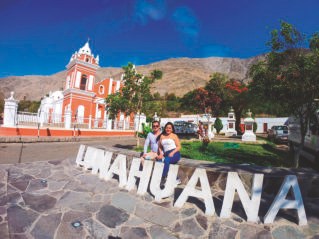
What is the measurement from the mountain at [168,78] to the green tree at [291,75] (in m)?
79.7

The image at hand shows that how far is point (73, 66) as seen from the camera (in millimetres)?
23328

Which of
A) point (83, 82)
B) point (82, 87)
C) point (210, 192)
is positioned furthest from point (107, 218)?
point (83, 82)

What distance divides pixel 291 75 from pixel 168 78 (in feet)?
362

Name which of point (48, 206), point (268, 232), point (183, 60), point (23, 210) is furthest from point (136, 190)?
point (183, 60)

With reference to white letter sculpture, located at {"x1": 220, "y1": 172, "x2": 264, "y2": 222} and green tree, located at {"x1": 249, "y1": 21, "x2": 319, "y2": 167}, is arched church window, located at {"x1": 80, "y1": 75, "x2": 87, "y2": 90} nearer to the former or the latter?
green tree, located at {"x1": 249, "y1": 21, "x2": 319, "y2": 167}

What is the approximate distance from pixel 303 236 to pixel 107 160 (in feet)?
13.6

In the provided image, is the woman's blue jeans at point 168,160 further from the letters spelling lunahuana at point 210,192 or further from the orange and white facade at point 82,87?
the orange and white facade at point 82,87

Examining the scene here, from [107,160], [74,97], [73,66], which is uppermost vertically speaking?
[73,66]

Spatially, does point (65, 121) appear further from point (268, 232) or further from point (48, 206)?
point (268, 232)

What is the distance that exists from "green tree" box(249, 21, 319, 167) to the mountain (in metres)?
79.7

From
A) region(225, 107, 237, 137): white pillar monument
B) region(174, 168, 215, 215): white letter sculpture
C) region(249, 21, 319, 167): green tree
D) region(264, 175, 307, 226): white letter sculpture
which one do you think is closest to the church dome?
region(225, 107, 237, 137): white pillar monument

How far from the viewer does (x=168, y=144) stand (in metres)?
4.38

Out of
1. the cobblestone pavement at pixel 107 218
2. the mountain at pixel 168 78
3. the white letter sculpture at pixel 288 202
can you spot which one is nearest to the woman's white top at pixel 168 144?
the cobblestone pavement at pixel 107 218

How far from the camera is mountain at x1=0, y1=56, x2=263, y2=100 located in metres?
95.9
